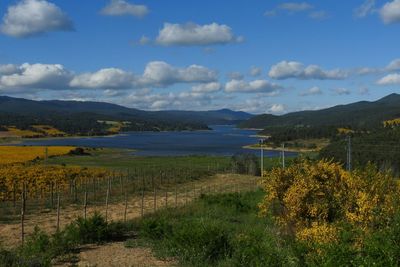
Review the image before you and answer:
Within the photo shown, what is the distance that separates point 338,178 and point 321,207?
144 cm

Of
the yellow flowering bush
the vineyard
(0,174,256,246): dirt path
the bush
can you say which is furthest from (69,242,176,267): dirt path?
the bush

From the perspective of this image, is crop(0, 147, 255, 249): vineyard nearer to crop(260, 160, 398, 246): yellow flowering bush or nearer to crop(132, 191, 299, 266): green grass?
crop(132, 191, 299, 266): green grass

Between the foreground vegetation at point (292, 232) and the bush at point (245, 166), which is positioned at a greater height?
the foreground vegetation at point (292, 232)

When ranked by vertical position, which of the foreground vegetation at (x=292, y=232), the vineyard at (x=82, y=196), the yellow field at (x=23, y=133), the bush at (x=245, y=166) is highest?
the foreground vegetation at (x=292, y=232)

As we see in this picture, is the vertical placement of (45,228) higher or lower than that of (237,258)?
lower

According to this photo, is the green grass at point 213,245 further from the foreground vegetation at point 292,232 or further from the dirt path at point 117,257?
the dirt path at point 117,257

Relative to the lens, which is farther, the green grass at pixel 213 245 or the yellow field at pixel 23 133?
the yellow field at pixel 23 133

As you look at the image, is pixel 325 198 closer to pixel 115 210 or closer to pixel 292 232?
pixel 292 232

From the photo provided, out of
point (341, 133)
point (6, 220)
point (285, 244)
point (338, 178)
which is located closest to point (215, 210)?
point (6, 220)

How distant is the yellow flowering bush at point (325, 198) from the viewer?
454 inches

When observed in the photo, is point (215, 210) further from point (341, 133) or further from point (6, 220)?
point (341, 133)

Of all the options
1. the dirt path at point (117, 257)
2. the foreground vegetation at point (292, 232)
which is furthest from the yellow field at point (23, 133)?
the dirt path at point (117, 257)

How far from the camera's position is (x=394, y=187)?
13.0 m

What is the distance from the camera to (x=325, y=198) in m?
14.3
